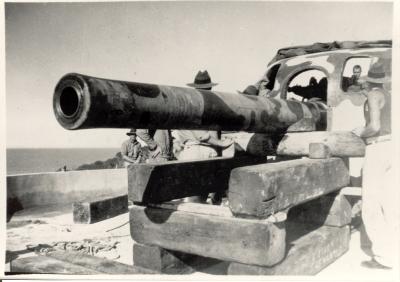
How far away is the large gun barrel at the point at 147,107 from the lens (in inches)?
86.4

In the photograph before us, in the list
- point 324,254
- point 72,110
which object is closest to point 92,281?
point 72,110

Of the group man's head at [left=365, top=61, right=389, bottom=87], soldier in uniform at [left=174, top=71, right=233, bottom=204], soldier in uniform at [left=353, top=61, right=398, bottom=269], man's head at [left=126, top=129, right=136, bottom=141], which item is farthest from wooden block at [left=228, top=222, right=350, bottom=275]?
man's head at [left=126, top=129, right=136, bottom=141]

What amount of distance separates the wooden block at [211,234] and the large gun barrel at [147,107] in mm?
741

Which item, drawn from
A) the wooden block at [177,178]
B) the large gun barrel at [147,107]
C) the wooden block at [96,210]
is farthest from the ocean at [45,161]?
the large gun barrel at [147,107]

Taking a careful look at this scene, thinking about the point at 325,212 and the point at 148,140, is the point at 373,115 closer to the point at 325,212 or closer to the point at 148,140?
the point at 325,212

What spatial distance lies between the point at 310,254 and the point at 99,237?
10.1 ft

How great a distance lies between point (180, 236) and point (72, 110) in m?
1.58

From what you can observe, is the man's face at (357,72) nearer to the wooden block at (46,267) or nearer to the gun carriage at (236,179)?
the gun carriage at (236,179)

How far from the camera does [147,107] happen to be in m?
2.43

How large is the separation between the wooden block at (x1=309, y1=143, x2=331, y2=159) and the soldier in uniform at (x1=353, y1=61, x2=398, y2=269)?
0.54 metres

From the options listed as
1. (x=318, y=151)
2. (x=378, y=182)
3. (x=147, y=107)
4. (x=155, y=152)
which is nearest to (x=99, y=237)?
(x=155, y=152)

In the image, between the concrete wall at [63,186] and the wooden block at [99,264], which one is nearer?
the wooden block at [99,264]

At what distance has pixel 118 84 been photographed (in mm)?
2361

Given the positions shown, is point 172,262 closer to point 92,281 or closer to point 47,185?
point 92,281
